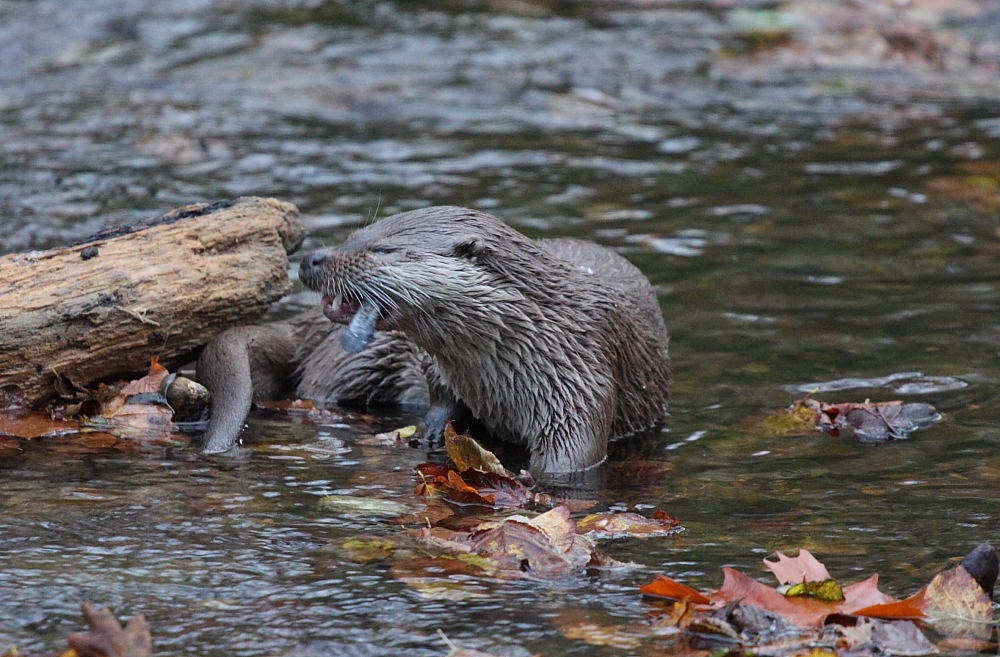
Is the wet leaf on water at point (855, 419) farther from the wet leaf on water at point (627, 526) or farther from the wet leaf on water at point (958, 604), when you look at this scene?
the wet leaf on water at point (958, 604)


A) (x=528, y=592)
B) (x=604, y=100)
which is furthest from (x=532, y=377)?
(x=604, y=100)

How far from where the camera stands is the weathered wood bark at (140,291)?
4.34m

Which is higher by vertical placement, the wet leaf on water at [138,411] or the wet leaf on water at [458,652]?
the wet leaf on water at [458,652]

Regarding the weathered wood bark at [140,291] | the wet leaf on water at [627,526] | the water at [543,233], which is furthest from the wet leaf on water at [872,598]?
the weathered wood bark at [140,291]

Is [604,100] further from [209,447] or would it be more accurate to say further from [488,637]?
[488,637]

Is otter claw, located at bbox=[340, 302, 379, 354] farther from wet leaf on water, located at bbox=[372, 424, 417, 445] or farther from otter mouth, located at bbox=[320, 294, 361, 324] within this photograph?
wet leaf on water, located at bbox=[372, 424, 417, 445]

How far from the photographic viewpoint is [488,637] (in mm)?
2799

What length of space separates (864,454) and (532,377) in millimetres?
1178

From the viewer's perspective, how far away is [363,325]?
4.33 m

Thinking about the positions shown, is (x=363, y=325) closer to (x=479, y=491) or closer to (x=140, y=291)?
(x=479, y=491)

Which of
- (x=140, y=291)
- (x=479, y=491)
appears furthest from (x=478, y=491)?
(x=140, y=291)

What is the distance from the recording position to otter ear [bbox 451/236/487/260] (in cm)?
438

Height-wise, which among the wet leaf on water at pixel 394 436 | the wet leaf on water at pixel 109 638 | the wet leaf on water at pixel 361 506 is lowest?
the wet leaf on water at pixel 394 436

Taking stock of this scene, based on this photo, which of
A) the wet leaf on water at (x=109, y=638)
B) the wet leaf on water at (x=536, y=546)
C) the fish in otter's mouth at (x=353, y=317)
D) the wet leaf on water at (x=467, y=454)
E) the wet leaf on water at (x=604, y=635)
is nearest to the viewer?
the wet leaf on water at (x=109, y=638)
